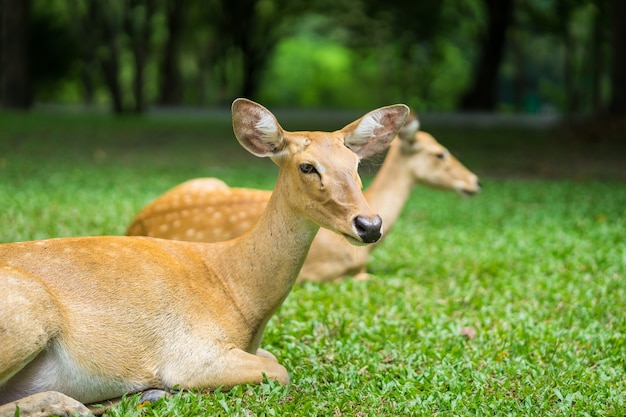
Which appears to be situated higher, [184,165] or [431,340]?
[431,340]

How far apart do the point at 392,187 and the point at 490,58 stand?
18084 mm

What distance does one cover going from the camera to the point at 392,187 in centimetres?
706

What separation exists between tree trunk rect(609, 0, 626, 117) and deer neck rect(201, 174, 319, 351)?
15.1 meters

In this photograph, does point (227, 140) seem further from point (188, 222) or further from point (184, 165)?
point (188, 222)

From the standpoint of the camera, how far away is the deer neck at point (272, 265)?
403 centimetres

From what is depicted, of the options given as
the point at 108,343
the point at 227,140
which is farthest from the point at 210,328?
the point at 227,140

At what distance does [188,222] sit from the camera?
6211mm

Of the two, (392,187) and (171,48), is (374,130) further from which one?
(171,48)

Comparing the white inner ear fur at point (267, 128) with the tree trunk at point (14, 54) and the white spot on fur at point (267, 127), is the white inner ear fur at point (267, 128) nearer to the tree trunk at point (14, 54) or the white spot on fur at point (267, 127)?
the white spot on fur at point (267, 127)

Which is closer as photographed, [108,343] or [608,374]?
[108,343]

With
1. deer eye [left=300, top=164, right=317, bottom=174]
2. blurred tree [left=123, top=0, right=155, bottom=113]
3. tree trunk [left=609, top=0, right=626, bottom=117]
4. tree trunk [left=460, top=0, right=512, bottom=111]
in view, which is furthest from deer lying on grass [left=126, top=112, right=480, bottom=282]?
blurred tree [left=123, top=0, right=155, bottom=113]

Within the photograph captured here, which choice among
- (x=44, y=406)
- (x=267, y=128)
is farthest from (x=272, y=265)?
(x=44, y=406)

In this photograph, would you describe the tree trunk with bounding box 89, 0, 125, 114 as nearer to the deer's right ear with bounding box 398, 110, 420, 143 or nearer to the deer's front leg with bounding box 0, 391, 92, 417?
the deer's right ear with bounding box 398, 110, 420, 143

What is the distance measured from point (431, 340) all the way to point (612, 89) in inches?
570
